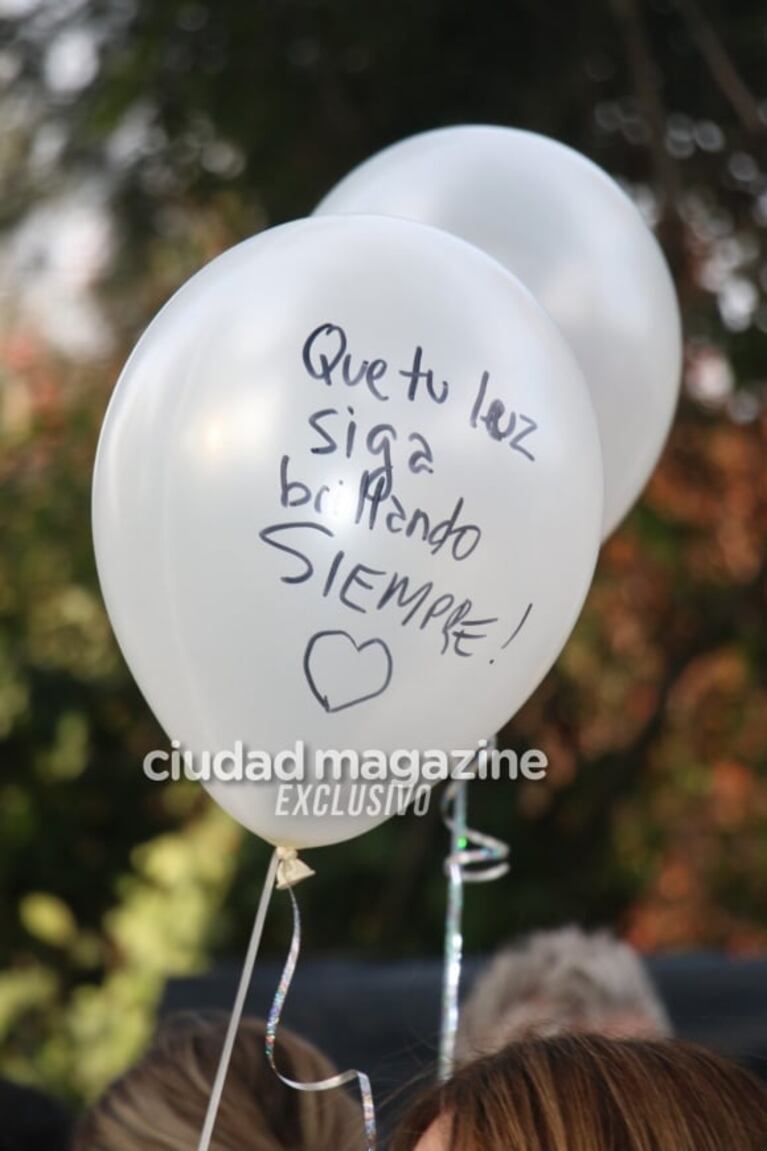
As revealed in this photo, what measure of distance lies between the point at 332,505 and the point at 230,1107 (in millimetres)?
553

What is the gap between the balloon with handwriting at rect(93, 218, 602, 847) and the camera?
1.10 metres

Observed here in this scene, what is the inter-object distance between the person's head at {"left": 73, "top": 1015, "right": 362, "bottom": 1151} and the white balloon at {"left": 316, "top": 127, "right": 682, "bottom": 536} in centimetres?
64

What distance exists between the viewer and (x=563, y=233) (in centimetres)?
152

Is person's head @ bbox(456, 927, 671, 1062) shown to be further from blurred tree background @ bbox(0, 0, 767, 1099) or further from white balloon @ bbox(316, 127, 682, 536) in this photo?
blurred tree background @ bbox(0, 0, 767, 1099)

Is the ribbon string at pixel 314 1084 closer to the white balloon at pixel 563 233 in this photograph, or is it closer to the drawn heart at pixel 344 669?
the drawn heart at pixel 344 669

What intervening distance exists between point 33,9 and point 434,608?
211 cm

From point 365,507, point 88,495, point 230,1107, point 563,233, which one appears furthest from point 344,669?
point 88,495

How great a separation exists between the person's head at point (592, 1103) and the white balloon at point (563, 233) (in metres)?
0.71

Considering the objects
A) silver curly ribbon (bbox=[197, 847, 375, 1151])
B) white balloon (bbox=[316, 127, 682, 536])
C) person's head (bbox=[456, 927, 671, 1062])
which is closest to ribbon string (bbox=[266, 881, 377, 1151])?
silver curly ribbon (bbox=[197, 847, 375, 1151])

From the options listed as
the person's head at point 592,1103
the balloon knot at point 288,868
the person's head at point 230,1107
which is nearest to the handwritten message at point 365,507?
the balloon knot at point 288,868

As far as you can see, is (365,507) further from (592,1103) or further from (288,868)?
(592,1103)

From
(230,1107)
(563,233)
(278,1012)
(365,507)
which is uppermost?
(563,233)

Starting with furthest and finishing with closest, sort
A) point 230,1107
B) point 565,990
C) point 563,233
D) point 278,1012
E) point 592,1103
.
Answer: point 565,990, point 563,233, point 230,1107, point 278,1012, point 592,1103

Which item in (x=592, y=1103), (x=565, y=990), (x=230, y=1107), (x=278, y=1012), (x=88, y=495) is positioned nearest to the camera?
(x=592, y=1103)
